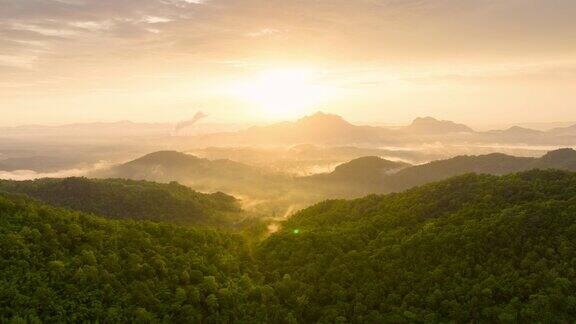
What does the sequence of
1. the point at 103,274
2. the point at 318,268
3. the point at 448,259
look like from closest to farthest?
1. the point at 103,274
2. the point at 448,259
3. the point at 318,268

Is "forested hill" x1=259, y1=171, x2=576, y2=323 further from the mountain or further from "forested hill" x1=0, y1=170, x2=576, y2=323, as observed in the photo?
the mountain

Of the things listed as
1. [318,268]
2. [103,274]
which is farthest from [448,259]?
[103,274]

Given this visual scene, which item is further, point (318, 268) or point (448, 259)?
point (318, 268)

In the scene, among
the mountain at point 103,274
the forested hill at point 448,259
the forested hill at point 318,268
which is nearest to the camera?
the mountain at point 103,274

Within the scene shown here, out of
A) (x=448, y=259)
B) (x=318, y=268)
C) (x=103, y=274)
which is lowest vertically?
(x=318, y=268)

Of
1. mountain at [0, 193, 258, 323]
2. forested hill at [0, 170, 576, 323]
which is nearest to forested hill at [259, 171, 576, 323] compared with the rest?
forested hill at [0, 170, 576, 323]

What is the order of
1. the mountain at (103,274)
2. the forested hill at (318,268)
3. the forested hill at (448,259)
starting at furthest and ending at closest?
the forested hill at (448,259) < the forested hill at (318,268) < the mountain at (103,274)

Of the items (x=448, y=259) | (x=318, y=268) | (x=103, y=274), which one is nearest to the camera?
(x=103, y=274)

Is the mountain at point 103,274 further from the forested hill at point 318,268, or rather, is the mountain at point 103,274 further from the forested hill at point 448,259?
the forested hill at point 448,259

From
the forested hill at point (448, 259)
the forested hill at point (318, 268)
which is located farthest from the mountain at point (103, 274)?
the forested hill at point (448, 259)

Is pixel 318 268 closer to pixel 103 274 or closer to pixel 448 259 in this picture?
pixel 448 259
